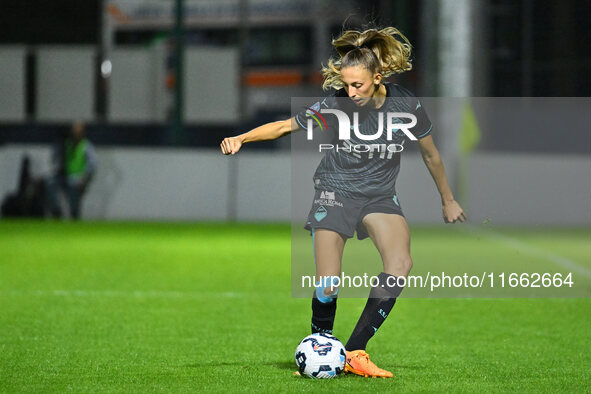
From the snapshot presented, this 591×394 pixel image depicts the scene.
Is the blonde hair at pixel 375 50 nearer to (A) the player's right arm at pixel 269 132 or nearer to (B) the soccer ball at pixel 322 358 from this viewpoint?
(A) the player's right arm at pixel 269 132

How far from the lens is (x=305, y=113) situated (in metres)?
5.88

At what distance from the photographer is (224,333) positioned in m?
7.81

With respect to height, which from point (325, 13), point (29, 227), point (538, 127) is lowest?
point (29, 227)

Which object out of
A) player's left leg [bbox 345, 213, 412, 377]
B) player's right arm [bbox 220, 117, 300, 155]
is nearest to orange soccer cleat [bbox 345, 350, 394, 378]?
player's left leg [bbox 345, 213, 412, 377]

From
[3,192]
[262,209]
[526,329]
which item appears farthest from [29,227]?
[526,329]

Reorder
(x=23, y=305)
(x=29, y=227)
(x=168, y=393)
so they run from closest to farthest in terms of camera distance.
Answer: (x=168, y=393), (x=23, y=305), (x=29, y=227)

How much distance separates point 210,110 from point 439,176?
18204 millimetres

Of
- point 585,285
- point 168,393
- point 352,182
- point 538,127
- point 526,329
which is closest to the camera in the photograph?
point 168,393

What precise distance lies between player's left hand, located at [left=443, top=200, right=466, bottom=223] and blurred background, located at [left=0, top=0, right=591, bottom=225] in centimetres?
1013

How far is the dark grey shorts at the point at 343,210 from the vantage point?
5.89 m

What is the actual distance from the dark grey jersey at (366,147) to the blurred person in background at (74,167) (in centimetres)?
1490

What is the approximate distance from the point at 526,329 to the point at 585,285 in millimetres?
3217

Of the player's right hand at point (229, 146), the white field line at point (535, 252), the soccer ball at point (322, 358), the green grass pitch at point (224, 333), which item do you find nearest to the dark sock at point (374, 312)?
the soccer ball at point (322, 358)

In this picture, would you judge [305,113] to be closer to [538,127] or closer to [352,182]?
[352,182]
